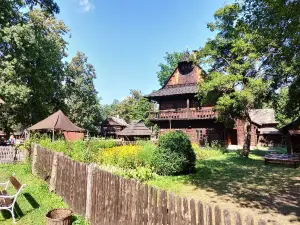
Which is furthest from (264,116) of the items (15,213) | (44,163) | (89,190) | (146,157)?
(15,213)

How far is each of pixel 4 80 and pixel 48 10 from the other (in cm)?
1147

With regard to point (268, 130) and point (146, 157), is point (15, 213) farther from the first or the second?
point (268, 130)

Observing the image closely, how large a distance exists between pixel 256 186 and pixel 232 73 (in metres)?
13.7

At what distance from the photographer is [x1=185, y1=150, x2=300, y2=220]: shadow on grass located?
7504 mm

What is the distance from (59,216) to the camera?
5801 mm

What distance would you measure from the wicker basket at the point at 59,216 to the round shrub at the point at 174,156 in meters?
6.82

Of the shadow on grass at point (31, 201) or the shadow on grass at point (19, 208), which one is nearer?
the shadow on grass at point (19, 208)

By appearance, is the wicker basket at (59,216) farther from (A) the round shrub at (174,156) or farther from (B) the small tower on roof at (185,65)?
(B) the small tower on roof at (185,65)

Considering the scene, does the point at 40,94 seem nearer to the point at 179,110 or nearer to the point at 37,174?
the point at 179,110

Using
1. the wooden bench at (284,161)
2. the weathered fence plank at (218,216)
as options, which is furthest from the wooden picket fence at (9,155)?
the wooden bench at (284,161)

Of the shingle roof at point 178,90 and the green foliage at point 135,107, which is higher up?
the green foliage at point 135,107

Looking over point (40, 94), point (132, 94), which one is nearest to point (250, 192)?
point (40, 94)

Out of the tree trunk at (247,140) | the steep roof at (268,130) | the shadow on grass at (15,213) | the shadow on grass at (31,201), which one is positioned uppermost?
the steep roof at (268,130)

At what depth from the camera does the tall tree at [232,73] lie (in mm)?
19541
